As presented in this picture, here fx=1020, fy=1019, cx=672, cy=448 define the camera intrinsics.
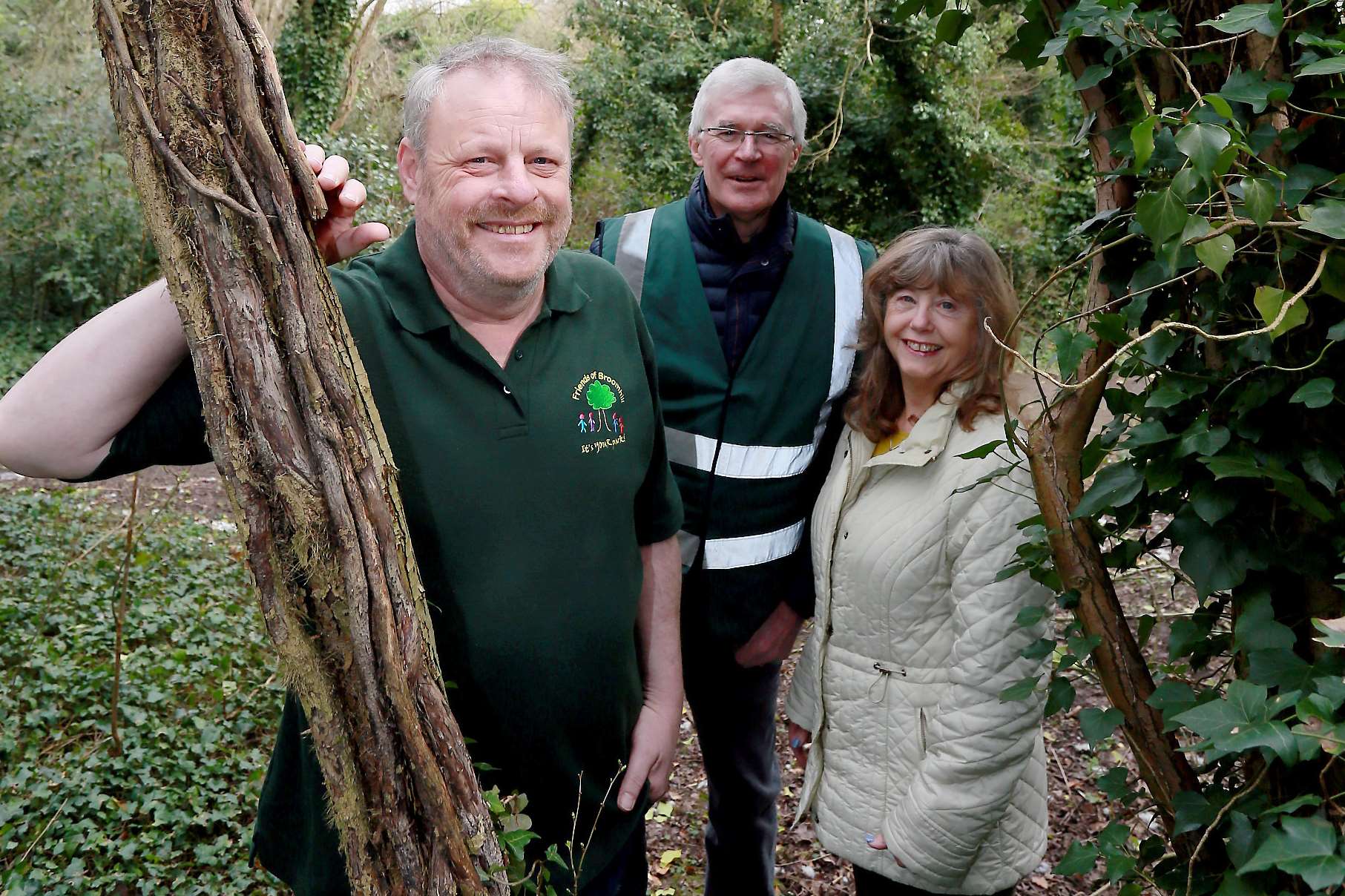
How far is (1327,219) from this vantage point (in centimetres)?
133

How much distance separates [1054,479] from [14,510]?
6.07 meters

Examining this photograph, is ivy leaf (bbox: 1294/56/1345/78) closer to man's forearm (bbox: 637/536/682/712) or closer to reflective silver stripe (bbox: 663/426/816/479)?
man's forearm (bbox: 637/536/682/712)

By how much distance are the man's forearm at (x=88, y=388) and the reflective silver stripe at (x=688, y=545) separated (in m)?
1.53

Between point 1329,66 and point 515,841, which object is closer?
point 1329,66

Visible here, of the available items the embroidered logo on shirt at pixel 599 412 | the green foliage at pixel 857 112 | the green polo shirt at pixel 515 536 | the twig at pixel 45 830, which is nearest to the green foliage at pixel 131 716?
the twig at pixel 45 830

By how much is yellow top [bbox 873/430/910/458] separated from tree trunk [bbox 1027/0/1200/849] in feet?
2.02

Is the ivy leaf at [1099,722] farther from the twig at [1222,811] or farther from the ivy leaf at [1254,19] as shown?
the ivy leaf at [1254,19]

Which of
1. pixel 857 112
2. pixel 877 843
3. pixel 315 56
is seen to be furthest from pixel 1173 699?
pixel 315 56

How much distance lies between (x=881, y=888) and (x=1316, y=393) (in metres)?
1.54

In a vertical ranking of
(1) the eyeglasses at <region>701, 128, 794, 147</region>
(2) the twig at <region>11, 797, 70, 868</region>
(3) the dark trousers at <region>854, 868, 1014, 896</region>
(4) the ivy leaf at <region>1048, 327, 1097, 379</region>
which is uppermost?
(1) the eyeglasses at <region>701, 128, 794, 147</region>

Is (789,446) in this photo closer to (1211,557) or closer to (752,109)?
(752,109)

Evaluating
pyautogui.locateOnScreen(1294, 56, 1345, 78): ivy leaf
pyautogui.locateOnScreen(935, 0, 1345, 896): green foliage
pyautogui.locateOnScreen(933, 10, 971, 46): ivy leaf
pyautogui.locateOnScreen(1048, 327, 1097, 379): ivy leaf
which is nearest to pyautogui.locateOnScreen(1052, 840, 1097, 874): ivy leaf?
pyautogui.locateOnScreen(935, 0, 1345, 896): green foliage

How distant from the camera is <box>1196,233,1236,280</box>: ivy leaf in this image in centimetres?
135

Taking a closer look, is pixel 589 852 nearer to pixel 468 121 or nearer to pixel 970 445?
pixel 970 445
